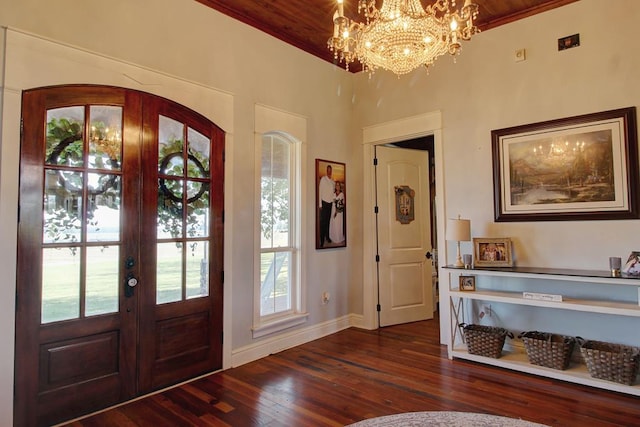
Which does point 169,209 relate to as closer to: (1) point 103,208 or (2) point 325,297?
(1) point 103,208

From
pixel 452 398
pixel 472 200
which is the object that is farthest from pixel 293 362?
pixel 472 200

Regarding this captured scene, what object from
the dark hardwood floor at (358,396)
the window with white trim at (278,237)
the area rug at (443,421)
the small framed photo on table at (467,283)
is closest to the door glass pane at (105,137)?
the window with white trim at (278,237)

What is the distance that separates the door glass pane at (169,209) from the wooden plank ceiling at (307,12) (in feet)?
5.77

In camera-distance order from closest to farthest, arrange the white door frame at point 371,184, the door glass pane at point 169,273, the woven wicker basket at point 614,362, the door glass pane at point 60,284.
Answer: the door glass pane at point 60,284 < the woven wicker basket at point 614,362 < the door glass pane at point 169,273 < the white door frame at point 371,184

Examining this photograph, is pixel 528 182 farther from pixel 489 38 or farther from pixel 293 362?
pixel 293 362

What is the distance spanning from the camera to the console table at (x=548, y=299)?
3000mm

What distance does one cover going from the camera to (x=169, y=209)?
320 centimetres

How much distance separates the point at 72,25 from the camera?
2725 millimetres

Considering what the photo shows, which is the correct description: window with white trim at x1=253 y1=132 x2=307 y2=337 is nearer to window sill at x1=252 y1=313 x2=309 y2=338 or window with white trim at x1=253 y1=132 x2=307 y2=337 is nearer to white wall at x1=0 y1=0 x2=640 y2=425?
window sill at x1=252 y1=313 x2=309 y2=338

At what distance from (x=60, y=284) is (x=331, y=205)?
299 centimetres

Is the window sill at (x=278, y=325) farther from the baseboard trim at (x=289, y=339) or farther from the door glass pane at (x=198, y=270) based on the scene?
the door glass pane at (x=198, y=270)

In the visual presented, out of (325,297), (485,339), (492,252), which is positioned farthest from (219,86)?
(485,339)

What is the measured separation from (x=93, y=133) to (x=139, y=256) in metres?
0.99

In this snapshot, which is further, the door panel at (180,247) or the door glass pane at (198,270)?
the door glass pane at (198,270)
